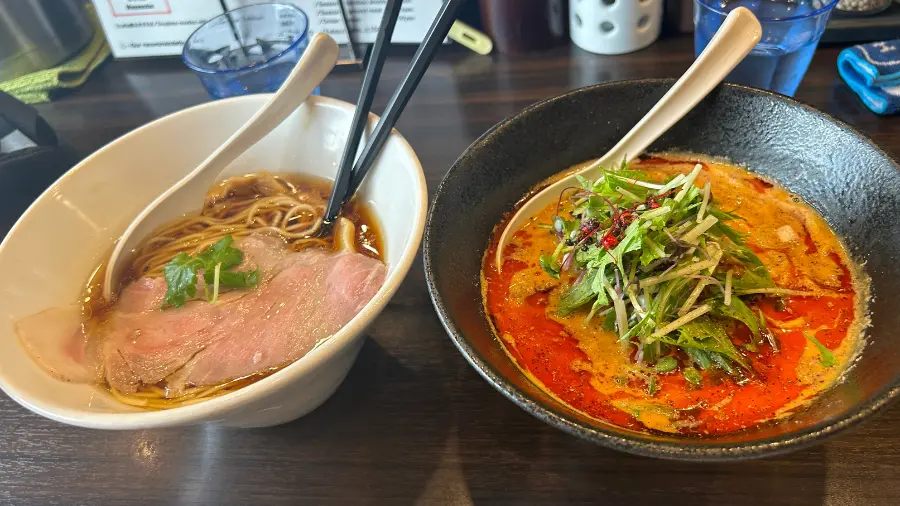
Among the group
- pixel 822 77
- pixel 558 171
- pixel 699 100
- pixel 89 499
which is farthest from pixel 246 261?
pixel 822 77

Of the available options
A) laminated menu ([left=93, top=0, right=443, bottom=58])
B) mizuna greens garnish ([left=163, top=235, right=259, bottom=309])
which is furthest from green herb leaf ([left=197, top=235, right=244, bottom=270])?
laminated menu ([left=93, top=0, right=443, bottom=58])

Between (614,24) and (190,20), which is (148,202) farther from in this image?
(614,24)

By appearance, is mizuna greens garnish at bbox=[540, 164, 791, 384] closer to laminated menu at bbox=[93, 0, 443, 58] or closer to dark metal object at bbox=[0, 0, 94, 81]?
laminated menu at bbox=[93, 0, 443, 58]

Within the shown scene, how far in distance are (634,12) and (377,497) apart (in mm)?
1241

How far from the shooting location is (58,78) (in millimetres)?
1726

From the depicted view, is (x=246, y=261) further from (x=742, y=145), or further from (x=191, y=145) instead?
(x=742, y=145)

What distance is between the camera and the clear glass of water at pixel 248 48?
140 cm

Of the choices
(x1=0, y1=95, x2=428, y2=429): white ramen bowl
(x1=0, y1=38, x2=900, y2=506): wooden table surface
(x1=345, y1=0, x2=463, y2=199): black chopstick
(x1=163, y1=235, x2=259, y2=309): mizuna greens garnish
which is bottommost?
(x1=0, y1=38, x2=900, y2=506): wooden table surface

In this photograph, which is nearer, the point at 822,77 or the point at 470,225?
the point at 470,225

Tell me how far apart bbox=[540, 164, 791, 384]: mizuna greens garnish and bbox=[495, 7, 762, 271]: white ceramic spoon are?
5.7 inches

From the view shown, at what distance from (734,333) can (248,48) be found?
1.34m

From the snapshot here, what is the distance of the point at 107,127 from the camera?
1632 millimetres

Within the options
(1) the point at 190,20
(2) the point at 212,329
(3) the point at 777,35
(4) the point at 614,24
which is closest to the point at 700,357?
(2) the point at 212,329

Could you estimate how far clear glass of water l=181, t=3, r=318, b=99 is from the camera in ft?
4.59
